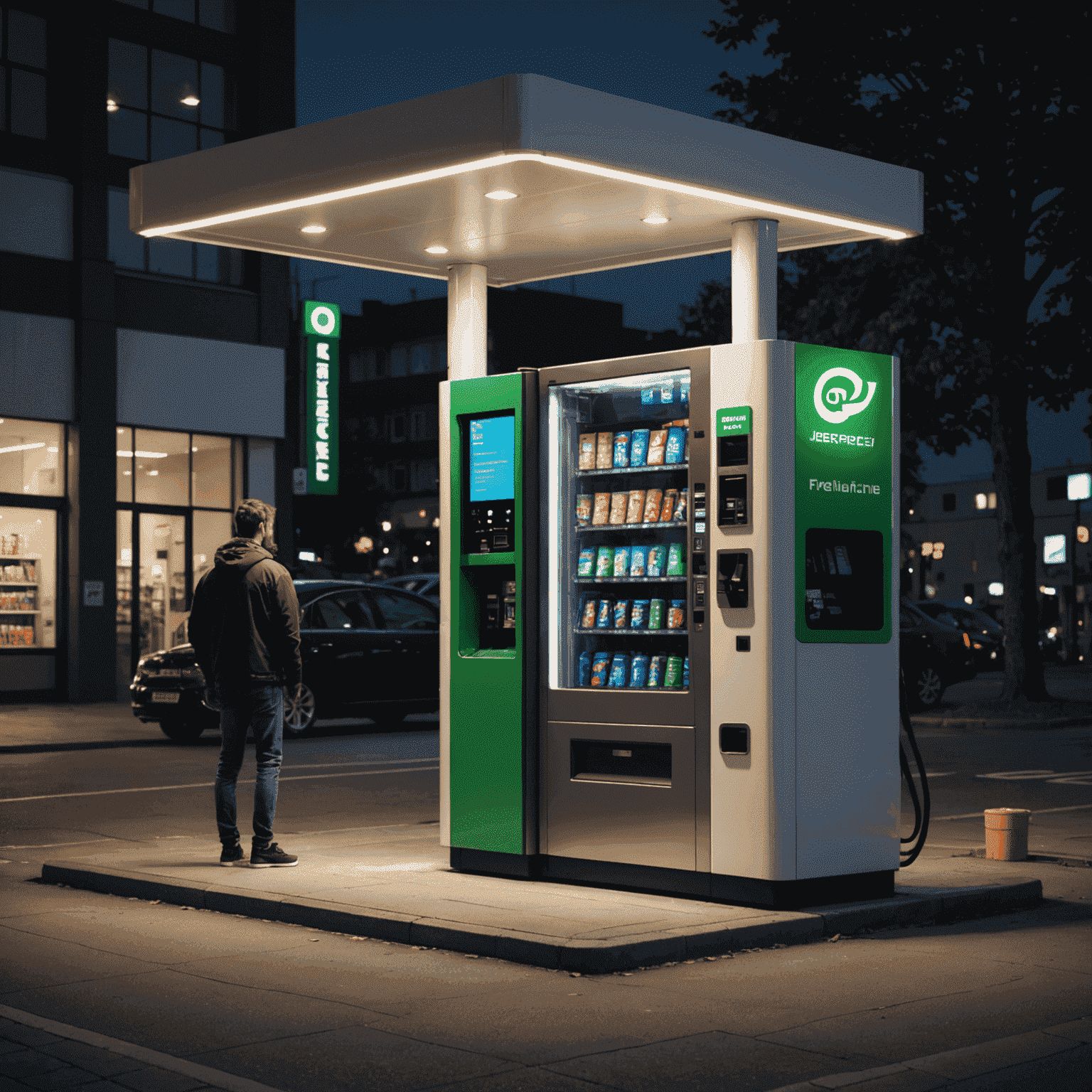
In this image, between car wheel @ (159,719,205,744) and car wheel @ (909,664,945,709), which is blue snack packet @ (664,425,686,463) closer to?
car wheel @ (159,719,205,744)

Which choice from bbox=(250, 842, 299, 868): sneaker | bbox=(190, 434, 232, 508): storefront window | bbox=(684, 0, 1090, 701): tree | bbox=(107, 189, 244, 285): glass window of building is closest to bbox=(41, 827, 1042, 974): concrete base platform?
bbox=(250, 842, 299, 868): sneaker

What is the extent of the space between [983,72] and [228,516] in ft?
46.5

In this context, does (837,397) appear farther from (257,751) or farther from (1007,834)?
(257,751)

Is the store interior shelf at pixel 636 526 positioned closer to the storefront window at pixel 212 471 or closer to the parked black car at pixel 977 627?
the parked black car at pixel 977 627

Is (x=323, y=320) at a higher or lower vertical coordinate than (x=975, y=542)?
higher

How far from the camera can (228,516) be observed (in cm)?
2825

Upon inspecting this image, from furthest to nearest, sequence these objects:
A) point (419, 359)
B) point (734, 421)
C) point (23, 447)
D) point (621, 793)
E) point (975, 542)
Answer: point (975, 542) < point (419, 359) < point (23, 447) < point (621, 793) < point (734, 421)

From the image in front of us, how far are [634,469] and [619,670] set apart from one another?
1117mm

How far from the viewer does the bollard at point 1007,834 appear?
10227mm

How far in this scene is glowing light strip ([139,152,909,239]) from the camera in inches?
309

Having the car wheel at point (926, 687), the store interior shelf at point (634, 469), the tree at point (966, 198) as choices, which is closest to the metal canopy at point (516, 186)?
the store interior shelf at point (634, 469)

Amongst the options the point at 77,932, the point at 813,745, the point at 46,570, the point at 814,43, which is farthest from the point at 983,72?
the point at 77,932

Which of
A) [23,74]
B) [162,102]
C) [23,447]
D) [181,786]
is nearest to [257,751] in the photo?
[181,786]

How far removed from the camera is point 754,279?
8.90m
